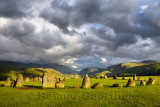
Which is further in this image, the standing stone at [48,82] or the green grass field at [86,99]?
the standing stone at [48,82]

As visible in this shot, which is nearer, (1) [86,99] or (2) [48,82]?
(1) [86,99]

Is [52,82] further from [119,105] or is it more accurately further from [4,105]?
[119,105]

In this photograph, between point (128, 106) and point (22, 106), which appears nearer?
point (128, 106)

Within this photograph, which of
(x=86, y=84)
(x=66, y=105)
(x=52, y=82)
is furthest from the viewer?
(x=52, y=82)

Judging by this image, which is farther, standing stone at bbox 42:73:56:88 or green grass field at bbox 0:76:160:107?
standing stone at bbox 42:73:56:88

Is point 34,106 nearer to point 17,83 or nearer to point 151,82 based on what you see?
point 17,83

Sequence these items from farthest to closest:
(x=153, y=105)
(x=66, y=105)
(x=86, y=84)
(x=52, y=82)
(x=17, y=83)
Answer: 1. (x=17, y=83)
2. (x=52, y=82)
3. (x=86, y=84)
4. (x=66, y=105)
5. (x=153, y=105)

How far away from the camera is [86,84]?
1215 inches

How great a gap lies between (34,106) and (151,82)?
34271 millimetres

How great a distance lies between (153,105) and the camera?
14.0 m

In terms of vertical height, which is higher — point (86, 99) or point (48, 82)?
point (48, 82)

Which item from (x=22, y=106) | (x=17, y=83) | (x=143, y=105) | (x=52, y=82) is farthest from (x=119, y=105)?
(x=17, y=83)

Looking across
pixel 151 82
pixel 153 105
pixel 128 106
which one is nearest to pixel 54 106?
pixel 128 106

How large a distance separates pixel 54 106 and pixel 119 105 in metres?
8.38
